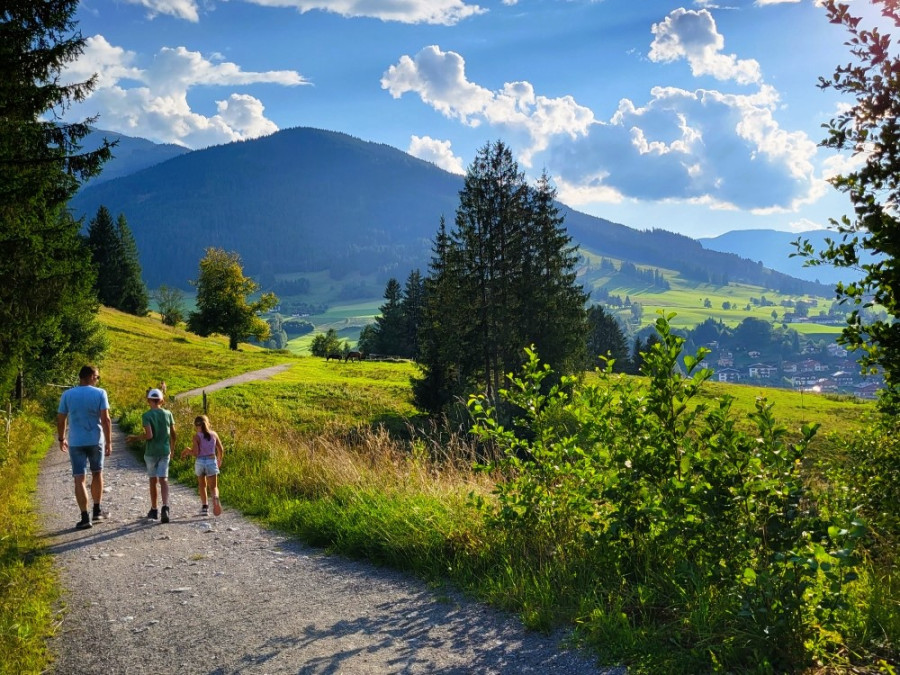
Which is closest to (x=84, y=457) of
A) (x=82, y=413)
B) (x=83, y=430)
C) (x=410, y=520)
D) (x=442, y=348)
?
(x=83, y=430)

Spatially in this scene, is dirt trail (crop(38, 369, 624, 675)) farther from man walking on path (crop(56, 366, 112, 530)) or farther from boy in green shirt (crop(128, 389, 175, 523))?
boy in green shirt (crop(128, 389, 175, 523))

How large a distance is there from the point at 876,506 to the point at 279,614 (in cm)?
595

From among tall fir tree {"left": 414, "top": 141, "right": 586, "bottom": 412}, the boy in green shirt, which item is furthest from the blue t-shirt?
tall fir tree {"left": 414, "top": 141, "right": 586, "bottom": 412}

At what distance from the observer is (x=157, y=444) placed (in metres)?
10.1

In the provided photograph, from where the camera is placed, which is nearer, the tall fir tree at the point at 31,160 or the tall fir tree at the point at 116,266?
the tall fir tree at the point at 31,160

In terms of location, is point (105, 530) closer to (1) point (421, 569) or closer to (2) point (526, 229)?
(1) point (421, 569)

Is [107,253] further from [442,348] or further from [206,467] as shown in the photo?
[206,467]

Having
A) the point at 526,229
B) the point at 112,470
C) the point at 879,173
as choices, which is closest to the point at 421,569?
the point at 879,173

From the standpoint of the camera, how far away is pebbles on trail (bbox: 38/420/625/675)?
15.5ft

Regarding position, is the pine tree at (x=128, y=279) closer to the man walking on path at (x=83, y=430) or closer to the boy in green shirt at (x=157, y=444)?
the boy in green shirt at (x=157, y=444)

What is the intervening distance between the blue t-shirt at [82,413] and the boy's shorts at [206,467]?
1.65 metres

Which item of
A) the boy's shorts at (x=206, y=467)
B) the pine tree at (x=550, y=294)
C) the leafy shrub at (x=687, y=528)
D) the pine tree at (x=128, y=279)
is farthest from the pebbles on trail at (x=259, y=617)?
the pine tree at (x=128, y=279)

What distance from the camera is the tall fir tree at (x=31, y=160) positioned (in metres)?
12.0

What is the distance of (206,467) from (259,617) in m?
5.26
